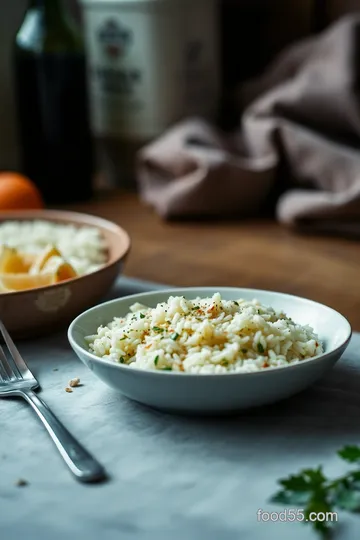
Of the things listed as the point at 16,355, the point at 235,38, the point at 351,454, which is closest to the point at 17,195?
the point at 16,355

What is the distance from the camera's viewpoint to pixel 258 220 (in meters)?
1.69

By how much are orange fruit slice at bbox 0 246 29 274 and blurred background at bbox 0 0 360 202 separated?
2.66ft

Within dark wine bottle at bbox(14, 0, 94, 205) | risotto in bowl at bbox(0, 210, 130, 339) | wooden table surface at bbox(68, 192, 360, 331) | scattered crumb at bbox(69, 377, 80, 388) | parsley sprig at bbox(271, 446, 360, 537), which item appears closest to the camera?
parsley sprig at bbox(271, 446, 360, 537)

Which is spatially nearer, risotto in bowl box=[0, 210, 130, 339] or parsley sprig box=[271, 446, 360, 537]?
parsley sprig box=[271, 446, 360, 537]

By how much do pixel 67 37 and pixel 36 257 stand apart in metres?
0.75

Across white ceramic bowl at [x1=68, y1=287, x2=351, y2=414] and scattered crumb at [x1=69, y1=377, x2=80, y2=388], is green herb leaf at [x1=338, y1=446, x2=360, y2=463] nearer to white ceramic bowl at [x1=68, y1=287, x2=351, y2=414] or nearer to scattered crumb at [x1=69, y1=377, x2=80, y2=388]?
white ceramic bowl at [x1=68, y1=287, x2=351, y2=414]

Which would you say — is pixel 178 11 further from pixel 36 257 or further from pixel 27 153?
pixel 36 257

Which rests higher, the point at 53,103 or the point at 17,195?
the point at 53,103

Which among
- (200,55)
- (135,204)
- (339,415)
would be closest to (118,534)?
(339,415)

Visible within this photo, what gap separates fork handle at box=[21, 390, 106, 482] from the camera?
0.70 metres

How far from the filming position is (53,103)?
176cm

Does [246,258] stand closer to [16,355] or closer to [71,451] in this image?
[16,355]

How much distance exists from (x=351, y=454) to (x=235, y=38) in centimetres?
150

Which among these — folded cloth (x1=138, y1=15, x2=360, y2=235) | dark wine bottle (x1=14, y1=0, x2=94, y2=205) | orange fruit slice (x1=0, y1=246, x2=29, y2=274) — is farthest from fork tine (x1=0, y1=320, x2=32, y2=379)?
dark wine bottle (x1=14, y1=0, x2=94, y2=205)
